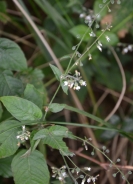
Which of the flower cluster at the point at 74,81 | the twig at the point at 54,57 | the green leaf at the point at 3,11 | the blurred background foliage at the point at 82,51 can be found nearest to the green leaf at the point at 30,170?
the flower cluster at the point at 74,81

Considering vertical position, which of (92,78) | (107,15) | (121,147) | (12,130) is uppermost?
(107,15)

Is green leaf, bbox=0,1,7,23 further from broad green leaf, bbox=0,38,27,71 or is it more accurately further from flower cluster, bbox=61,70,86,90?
flower cluster, bbox=61,70,86,90

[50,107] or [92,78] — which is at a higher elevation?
[50,107]

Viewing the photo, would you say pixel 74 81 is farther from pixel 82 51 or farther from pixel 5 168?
pixel 82 51

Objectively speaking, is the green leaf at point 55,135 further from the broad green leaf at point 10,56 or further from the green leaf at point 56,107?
the broad green leaf at point 10,56

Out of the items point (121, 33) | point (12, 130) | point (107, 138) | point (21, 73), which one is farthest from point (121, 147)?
point (12, 130)

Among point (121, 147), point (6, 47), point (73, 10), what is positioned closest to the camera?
point (6, 47)

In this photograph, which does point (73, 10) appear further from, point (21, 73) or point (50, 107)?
point (50, 107)
